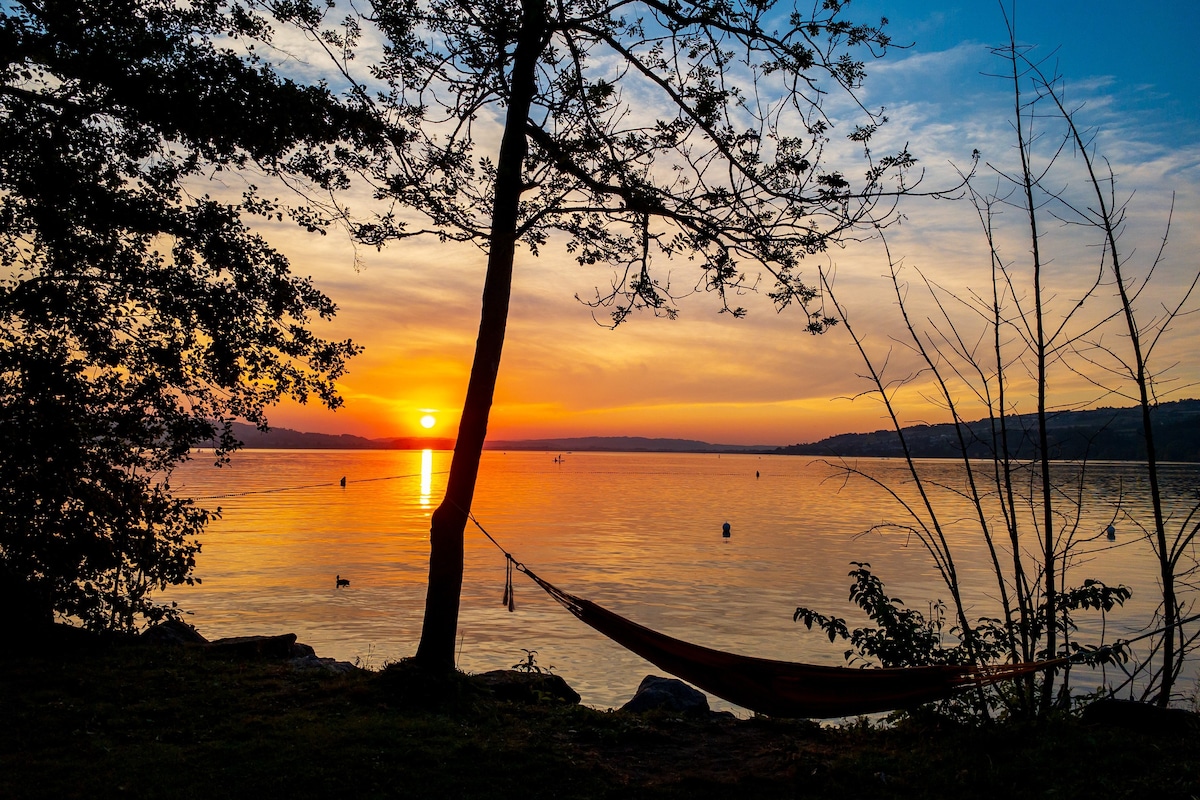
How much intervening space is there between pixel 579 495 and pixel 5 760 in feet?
163

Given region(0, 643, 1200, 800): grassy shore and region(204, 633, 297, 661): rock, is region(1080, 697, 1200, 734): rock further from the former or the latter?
region(204, 633, 297, 661): rock

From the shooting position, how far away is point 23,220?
6242 millimetres

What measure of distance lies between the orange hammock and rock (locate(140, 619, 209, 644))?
A: 659cm

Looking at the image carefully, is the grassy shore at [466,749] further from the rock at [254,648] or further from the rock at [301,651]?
the rock at [301,651]

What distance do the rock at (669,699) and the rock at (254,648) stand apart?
3.98 meters

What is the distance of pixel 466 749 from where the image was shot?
521cm

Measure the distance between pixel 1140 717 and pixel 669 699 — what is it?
410 centimetres

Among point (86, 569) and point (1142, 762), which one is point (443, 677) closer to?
point (86, 569)

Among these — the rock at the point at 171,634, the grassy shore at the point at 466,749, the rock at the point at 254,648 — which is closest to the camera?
→ the grassy shore at the point at 466,749

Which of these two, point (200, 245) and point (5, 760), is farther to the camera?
point (200, 245)

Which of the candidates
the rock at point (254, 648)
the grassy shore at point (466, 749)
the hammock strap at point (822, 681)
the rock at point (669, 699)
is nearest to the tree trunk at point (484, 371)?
the grassy shore at point (466, 749)

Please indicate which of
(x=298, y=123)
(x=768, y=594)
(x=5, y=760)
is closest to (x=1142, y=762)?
(x=5, y=760)

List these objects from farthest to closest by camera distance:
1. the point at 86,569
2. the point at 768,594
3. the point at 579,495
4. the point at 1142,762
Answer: the point at 579,495 < the point at 768,594 < the point at 86,569 < the point at 1142,762

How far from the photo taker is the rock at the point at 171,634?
346 inches
